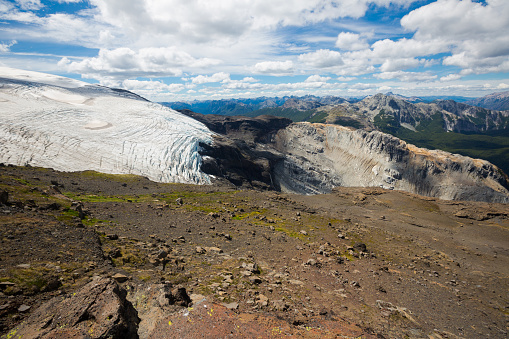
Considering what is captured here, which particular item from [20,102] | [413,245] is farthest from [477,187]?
[20,102]

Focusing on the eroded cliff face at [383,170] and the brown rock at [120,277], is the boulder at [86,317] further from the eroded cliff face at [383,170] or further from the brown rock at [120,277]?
the eroded cliff face at [383,170]

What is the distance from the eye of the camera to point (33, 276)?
412 inches

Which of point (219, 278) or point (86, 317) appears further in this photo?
point (219, 278)

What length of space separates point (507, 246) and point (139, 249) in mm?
66097

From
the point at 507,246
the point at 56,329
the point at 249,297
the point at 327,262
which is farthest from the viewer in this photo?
the point at 507,246

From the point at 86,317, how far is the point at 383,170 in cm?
15959

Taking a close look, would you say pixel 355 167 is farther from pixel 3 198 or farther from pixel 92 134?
pixel 3 198

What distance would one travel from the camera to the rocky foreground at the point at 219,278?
9117 mm

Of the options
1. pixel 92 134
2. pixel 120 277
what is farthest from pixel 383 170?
pixel 120 277

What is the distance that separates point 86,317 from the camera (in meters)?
8.17

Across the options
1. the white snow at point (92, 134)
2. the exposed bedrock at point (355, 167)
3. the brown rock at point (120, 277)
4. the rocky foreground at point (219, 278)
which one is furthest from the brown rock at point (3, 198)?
the exposed bedrock at point (355, 167)

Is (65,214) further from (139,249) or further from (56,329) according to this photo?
(56,329)

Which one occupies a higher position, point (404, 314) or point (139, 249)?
point (139, 249)

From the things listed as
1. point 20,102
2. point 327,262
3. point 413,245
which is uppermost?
point 20,102
